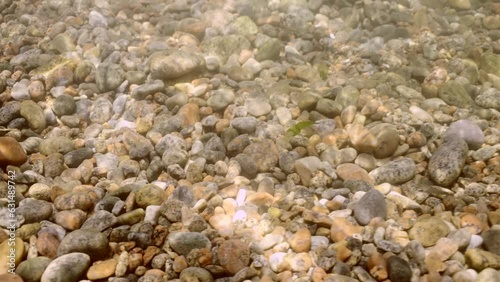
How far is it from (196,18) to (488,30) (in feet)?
9.29

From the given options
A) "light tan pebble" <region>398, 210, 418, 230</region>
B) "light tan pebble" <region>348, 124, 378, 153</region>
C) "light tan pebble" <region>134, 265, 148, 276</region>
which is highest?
"light tan pebble" <region>348, 124, 378, 153</region>

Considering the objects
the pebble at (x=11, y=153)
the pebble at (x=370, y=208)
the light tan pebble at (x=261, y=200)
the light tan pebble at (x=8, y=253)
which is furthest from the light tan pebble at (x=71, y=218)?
the pebble at (x=370, y=208)

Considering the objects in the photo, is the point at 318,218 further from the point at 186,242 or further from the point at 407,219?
the point at 186,242

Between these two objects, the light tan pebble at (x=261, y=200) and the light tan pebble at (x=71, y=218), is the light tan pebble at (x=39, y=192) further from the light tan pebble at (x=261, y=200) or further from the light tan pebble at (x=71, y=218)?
the light tan pebble at (x=261, y=200)

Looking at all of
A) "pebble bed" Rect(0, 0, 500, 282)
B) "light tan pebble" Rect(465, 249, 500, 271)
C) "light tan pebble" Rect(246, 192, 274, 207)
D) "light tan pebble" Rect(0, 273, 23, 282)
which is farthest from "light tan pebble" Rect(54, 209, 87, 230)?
"light tan pebble" Rect(465, 249, 500, 271)

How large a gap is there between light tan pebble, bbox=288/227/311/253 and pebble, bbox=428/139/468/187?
0.94 m

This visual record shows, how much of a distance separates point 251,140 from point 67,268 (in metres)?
1.40

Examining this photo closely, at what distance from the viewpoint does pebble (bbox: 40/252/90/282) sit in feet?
6.37

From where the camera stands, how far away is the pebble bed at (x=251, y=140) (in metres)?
2.07

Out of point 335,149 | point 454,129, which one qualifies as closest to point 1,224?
point 335,149

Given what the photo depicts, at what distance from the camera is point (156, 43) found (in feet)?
12.3

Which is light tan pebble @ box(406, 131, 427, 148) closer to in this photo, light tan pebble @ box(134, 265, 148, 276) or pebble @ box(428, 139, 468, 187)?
pebble @ box(428, 139, 468, 187)

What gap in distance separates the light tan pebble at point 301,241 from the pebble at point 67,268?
1044 millimetres

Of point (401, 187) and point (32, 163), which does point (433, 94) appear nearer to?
point (401, 187)
